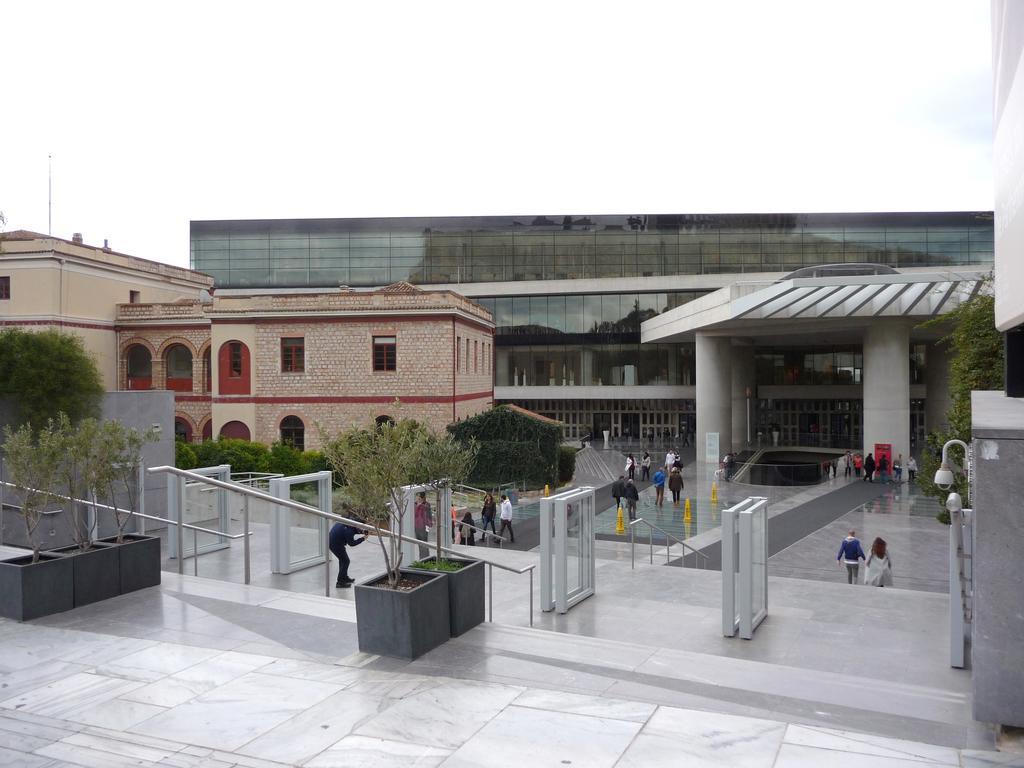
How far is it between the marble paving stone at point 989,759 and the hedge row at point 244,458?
89.6 ft

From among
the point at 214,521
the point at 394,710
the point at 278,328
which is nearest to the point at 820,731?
the point at 394,710

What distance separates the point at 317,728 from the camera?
614 centimetres

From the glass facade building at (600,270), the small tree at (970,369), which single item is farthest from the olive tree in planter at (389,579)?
the glass facade building at (600,270)

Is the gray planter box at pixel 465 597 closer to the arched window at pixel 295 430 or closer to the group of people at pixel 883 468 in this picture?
the group of people at pixel 883 468

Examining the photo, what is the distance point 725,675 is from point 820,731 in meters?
1.50

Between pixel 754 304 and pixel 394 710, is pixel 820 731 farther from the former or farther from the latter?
pixel 754 304

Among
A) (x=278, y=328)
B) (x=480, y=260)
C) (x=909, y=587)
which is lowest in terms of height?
(x=909, y=587)

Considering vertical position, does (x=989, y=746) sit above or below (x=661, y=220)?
below

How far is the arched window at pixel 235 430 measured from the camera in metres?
39.1

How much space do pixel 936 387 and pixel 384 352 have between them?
3129 cm

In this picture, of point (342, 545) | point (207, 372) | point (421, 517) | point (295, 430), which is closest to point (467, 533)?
point (421, 517)

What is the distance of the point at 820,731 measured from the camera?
611cm

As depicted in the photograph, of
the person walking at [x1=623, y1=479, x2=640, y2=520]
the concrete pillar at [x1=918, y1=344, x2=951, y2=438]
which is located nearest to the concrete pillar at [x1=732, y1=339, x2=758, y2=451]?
the concrete pillar at [x1=918, y1=344, x2=951, y2=438]

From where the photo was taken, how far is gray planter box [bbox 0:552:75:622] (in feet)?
29.4
